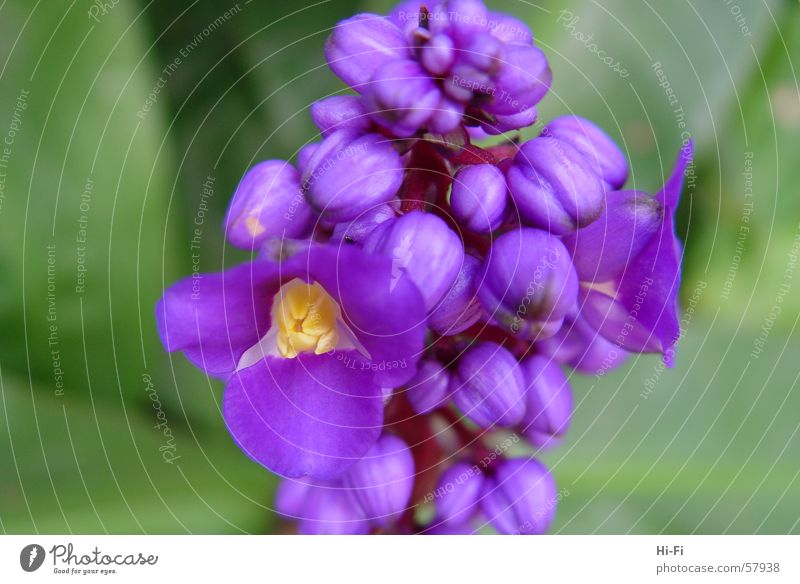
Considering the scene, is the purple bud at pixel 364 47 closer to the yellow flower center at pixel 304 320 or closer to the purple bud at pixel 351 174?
the purple bud at pixel 351 174

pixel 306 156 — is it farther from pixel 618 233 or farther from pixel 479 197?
pixel 618 233

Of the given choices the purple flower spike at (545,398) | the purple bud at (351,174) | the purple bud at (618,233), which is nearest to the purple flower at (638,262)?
the purple bud at (618,233)

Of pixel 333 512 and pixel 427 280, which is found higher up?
pixel 427 280

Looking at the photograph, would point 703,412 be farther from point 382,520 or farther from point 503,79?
point 503,79
